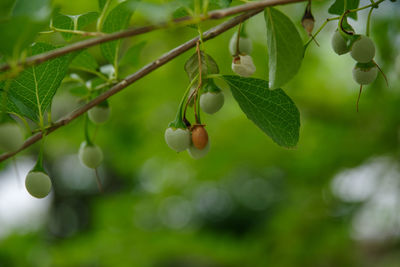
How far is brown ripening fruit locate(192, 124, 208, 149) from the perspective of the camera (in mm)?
733

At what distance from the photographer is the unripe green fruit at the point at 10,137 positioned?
62 cm

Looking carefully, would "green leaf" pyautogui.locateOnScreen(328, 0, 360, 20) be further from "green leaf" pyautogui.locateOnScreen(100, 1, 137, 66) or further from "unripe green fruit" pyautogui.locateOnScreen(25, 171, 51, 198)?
"unripe green fruit" pyautogui.locateOnScreen(25, 171, 51, 198)

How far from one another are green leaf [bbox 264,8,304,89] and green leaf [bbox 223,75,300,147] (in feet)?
0.34

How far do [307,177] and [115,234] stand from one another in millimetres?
1111

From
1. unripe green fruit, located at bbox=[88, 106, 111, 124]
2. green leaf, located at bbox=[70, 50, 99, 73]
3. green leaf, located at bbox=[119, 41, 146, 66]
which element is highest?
green leaf, located at bbox=[119, 41, 146, 66]

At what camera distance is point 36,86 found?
0.73 meters

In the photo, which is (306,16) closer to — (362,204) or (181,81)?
(181,81)

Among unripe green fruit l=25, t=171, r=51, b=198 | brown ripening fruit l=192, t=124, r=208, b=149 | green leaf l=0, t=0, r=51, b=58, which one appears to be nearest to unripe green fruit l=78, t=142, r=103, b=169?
unripe green fruit l=25, t=171, r=51, b=198

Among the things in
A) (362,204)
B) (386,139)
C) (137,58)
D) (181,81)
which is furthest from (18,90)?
(362,204)

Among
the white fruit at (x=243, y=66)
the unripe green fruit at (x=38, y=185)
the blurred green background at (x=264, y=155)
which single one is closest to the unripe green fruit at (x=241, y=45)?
the white fruit at (x=243, y=66)

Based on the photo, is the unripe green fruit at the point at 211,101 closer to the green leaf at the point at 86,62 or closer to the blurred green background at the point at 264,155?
the green leaf at the point at 86,62

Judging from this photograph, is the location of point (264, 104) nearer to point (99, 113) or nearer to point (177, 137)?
point (177, 137)

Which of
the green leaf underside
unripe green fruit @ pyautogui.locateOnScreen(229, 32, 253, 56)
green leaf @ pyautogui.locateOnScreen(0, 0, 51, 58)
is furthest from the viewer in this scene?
unripe green fruit @ pyautogui.locateOnScreen(229, 32, 253, 56)

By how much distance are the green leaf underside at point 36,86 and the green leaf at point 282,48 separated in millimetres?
318
